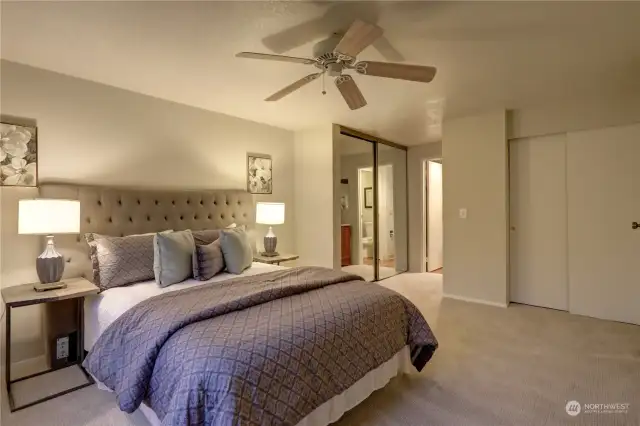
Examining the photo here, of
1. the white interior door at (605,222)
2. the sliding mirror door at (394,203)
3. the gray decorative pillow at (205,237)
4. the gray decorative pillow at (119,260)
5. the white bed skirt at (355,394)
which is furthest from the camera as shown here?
the sliding mirror door at (394,203)

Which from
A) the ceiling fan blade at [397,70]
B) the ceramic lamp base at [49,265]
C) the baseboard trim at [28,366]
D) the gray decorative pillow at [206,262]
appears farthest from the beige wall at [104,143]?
the ceiling fan blade at [397,70]

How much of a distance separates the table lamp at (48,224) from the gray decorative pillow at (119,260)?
0.68 feet

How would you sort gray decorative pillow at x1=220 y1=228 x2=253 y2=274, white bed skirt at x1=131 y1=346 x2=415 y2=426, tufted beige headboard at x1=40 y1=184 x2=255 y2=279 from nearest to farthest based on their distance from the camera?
white bed skirt at x1=131 y1=346 x2=415 y2=426
tufted beige headboard at x1=40 y1=184 x2=255 y2=279
gray decorative pillow at x1=220 y1=228 x2=253 y2=274

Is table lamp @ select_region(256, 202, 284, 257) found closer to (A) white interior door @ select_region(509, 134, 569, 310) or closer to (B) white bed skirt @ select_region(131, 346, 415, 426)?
(B) white bed skirt @ select_region(131, 346, 415, 426)

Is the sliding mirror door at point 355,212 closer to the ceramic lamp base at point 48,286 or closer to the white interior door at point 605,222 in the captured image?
the white interior door at point 605,222

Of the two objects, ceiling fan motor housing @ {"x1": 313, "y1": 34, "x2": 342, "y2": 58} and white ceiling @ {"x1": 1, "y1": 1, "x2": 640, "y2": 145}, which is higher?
white ceiling @ {"x1": 1, "y1": 1, "x2": 640, "y2": 145}

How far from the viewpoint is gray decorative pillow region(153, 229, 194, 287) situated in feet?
8.32

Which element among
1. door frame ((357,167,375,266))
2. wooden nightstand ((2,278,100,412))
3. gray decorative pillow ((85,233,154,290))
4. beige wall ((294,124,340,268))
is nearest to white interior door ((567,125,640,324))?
beige wall ((294,124,340,268))

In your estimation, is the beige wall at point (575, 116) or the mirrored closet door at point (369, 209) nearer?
the beige wall at point (575, 116)

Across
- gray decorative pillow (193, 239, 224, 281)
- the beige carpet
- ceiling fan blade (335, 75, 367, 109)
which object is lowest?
the beige carpet

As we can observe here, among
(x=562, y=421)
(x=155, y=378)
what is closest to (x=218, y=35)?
(x=155, y=378)

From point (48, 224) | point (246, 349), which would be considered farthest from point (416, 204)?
point (48, 224)

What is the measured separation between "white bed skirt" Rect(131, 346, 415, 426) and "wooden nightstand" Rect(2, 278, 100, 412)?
2.08ft

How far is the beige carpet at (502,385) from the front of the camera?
6.31 feet
